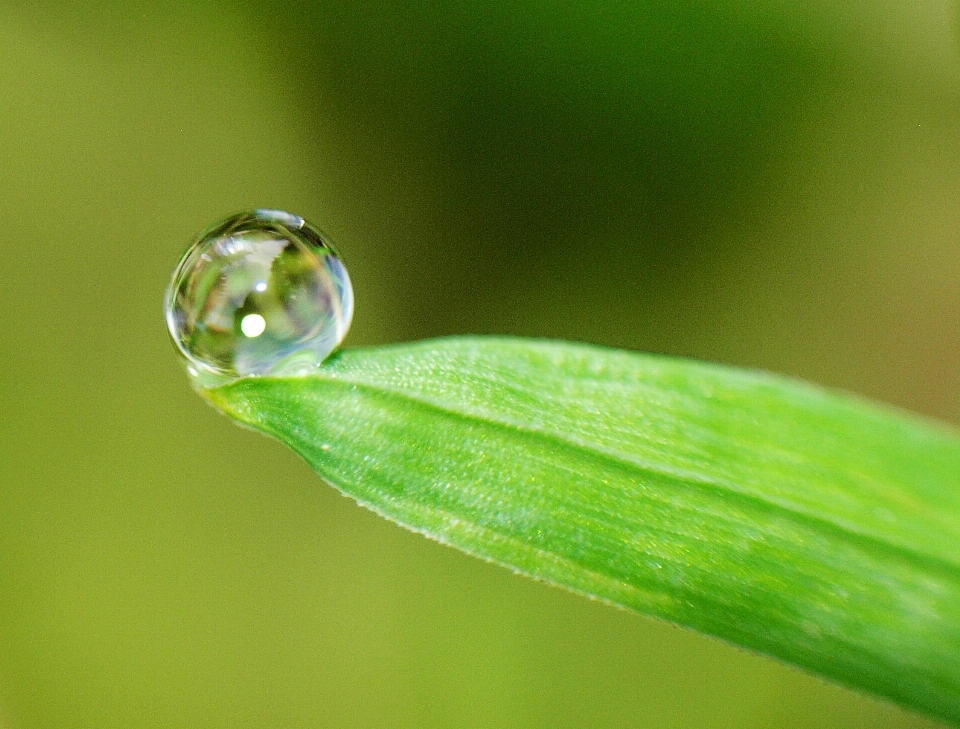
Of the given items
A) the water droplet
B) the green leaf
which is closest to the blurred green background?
the water droplet

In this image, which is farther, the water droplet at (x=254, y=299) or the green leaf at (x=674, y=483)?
the water droplet at (x=254, y=299)

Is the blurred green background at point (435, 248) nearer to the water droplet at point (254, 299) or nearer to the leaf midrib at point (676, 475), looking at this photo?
the water droplet at point (254, 299)

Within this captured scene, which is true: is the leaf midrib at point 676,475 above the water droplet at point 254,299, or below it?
below

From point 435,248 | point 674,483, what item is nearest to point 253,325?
point 674,483

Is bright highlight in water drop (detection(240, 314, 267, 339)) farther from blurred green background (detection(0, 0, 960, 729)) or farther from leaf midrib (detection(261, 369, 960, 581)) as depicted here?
blurred green background (detection(0, 0, 960, 729))

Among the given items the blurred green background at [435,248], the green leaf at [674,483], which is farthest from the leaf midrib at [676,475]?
the blurred green background at [435,248]

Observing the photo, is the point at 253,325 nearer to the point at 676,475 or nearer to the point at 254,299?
the point at 254,299
